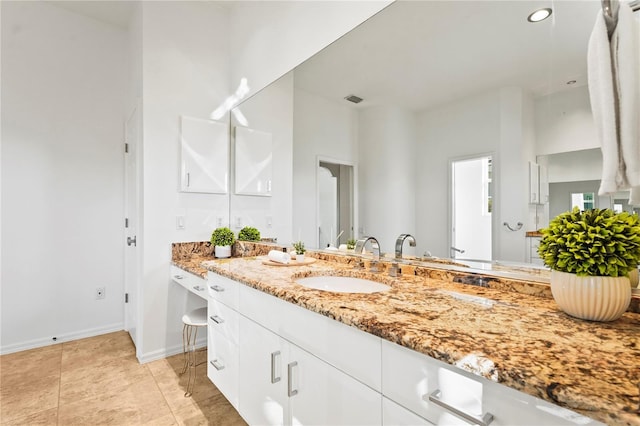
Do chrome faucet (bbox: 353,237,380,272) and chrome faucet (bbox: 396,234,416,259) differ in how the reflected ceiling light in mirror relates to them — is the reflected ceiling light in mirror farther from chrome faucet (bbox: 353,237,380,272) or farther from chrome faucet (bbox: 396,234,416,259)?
chrome faucet (bbox: 396,234,416,259)

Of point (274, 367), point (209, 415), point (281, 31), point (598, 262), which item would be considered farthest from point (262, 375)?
point (281, 31)

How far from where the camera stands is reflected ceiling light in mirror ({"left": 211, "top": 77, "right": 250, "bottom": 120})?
2.71 m

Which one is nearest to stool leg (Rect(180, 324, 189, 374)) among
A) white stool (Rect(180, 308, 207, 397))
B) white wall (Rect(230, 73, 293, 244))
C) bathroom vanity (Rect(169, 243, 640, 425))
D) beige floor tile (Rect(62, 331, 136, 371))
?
white stool (Rect(180, 308, 207, 397))

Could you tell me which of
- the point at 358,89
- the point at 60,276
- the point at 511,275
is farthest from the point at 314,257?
the point at 60,276

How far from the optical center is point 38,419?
5.79ft

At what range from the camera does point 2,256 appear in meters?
2.62

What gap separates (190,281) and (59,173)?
1.77m

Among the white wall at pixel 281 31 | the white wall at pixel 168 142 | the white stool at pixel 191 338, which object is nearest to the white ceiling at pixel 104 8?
the white wall at pixel 168 142

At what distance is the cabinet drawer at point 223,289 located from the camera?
1.50 meters

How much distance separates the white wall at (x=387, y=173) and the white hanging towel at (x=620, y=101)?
0.70m

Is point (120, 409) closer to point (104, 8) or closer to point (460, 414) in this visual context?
point (460, 414)

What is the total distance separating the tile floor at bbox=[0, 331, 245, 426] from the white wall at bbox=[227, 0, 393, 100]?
2.17 metres

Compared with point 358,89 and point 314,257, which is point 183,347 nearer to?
point 314,257

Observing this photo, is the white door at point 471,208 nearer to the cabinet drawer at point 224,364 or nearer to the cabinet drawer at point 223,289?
the cabinet drawer at point 223,289
